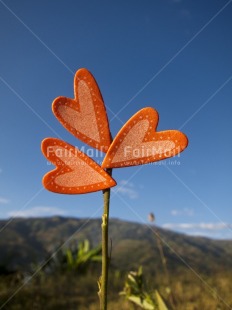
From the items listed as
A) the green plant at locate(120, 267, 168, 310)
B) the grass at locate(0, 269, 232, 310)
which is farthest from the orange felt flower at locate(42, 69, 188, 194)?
the grass at locate(0, 269, 232, 310)

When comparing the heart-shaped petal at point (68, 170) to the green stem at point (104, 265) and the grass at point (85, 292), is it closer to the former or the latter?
the green stem at point (104, 265)

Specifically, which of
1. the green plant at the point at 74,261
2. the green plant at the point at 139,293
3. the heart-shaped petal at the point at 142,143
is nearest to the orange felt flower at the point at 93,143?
the heart-shaped petal at the point at 142,143

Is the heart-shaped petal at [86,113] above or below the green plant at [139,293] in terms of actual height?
above

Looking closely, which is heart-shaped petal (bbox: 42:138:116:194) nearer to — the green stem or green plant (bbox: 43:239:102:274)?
the green stem

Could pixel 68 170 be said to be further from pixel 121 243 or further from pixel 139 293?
pixel 121 243

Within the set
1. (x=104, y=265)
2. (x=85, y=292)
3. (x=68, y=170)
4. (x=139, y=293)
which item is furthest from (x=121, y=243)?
(x=104, y=265)

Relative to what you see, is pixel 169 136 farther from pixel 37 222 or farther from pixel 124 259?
pixel 37 222

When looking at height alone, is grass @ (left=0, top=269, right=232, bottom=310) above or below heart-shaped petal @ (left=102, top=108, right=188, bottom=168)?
below
